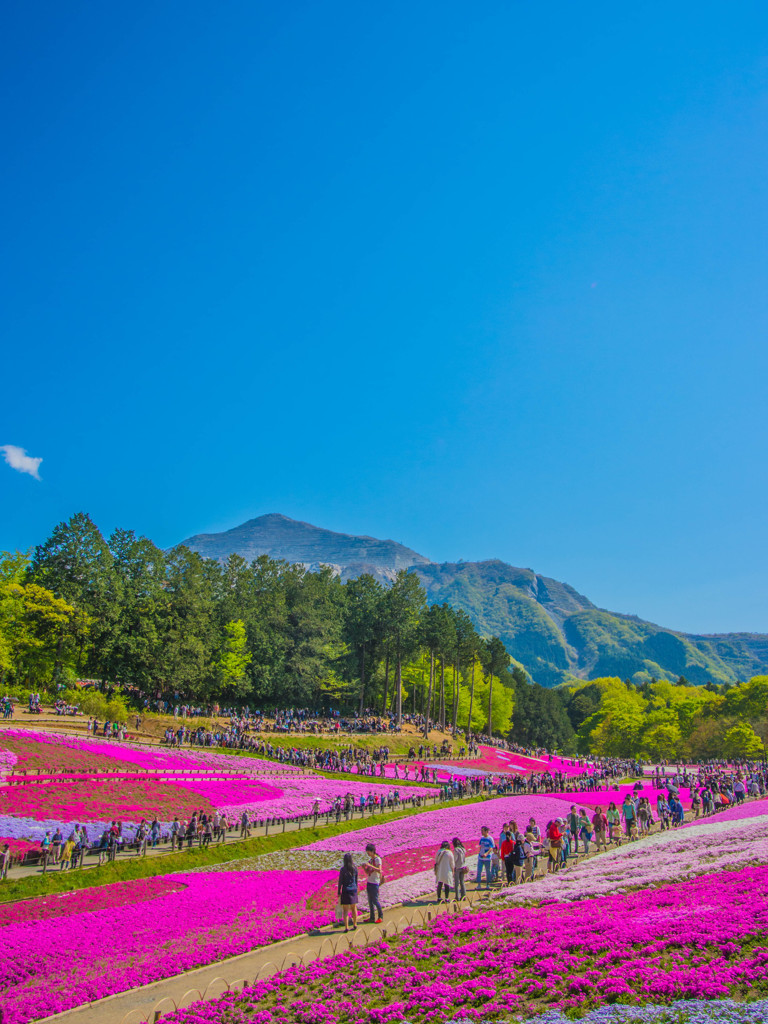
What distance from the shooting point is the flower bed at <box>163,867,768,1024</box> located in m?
9.01

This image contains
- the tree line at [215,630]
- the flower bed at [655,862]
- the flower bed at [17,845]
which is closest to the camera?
the flower bed at [655,862]

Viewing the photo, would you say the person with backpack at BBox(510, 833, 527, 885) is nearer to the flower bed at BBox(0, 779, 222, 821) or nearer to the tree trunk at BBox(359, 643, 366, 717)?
the flower bed at BBox(0, 779, 222, 821)

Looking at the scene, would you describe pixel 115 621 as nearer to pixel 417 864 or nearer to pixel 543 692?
pixel 417 864

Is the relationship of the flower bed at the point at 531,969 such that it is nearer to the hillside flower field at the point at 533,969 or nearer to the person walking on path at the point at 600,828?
the hillside flower field at the point at 533,969

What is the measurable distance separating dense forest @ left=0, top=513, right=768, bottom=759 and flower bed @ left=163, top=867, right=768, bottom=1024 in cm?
4859

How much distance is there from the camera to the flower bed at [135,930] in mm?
12180

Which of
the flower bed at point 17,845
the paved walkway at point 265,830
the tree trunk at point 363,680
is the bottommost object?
the paved walkway at point 265,830

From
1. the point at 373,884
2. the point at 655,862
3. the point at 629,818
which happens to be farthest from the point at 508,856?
the point at 629,818

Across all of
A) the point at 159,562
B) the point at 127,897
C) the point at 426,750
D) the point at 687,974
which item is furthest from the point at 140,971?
the point at 159,562

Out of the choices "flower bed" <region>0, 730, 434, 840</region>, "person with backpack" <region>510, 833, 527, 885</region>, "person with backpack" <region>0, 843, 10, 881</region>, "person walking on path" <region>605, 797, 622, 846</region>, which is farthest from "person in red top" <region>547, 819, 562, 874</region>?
"person with backpack" <region>0, 843, 10, 881</region>

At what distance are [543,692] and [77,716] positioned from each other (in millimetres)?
118785

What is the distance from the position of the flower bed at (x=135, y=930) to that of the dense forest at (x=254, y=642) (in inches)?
1508

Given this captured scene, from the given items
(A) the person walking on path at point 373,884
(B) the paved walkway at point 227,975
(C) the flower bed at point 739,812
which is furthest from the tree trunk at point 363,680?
(A) the person walking on path at point 373,884

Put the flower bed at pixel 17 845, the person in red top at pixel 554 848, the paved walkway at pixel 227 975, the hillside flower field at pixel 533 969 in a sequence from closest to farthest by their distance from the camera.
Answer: the hillside flower field at pixel 533 969, the paved walkway at pixel 227 975, the person in red top at pixel 554 848, the flower bed at pixel 17 845
